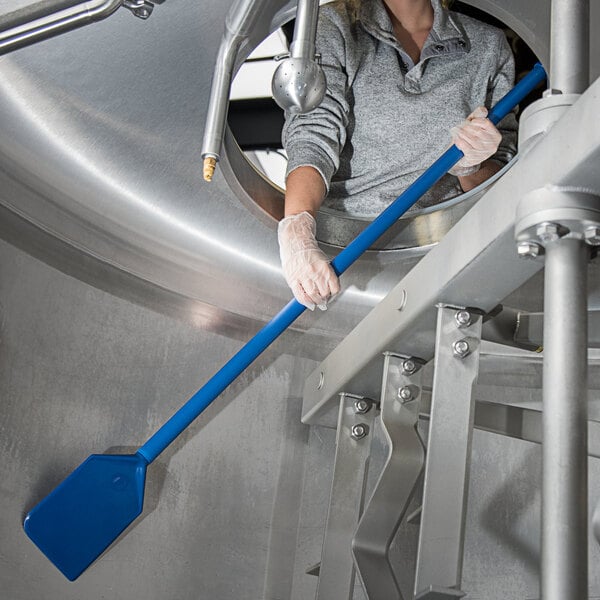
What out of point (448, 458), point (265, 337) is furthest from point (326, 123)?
point (448, 458)

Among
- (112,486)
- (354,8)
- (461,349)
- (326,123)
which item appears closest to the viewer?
(461,349)

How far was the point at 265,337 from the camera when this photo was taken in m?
1.32

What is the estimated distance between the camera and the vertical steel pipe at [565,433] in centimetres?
62

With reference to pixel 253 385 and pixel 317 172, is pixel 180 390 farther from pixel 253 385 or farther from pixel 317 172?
pixel 317 172

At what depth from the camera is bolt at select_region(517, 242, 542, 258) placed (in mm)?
725

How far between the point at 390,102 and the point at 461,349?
746mm

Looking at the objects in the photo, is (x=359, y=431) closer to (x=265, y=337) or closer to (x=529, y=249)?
(x=265, y=337)

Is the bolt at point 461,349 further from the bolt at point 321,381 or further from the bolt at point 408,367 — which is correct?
the bolt at point 321,381

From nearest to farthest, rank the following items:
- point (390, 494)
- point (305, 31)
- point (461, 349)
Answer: point (305, 31) < point (461, 349) < point (390, 494)

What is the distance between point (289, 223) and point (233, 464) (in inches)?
15.7

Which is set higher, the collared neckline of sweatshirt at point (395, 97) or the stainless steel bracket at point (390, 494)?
the collared neckline of sweatshirt at point (395, 97)

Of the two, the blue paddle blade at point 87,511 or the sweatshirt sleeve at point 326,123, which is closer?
the blue paddle blade at point 87,511

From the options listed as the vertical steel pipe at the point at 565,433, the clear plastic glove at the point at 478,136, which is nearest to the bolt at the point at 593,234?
the vertical steel pipe at the point at 565,433

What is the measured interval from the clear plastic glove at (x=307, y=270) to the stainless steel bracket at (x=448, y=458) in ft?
1.10
